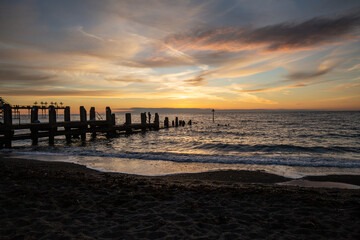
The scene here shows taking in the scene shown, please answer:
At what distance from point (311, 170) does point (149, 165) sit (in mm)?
7008

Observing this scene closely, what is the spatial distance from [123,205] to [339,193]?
18.3 feet

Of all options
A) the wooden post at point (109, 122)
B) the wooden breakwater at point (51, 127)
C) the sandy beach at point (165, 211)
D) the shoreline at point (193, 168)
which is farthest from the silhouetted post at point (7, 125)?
the sandy beach at point (165, 211)

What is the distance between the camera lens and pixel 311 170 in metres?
9.36

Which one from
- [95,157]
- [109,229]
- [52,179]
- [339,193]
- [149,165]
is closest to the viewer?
[109,229]

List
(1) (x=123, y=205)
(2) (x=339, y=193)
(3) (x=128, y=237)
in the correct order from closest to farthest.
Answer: (3) (x=128, y=237) < (1) (x=123, y=205) < (2) (x=339, y=193)

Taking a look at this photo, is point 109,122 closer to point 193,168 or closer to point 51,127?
point 51,127

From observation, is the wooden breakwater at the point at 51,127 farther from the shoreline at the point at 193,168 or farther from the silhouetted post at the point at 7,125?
the shoreline at the point at 193,168

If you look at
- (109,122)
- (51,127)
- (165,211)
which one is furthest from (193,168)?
(109,122)

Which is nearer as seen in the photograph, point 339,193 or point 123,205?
point 123,205

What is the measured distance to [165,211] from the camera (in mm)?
4621

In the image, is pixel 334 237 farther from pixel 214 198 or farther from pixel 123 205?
pixel 123 205

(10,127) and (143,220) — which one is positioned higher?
(10,127)

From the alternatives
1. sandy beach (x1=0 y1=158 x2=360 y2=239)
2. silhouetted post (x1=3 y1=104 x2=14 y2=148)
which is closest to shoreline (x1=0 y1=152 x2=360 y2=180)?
sandy beach (x1=0 y1=158 x2=360 y2=239)

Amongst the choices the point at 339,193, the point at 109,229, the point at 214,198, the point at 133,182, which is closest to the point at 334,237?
the point at 214,198
